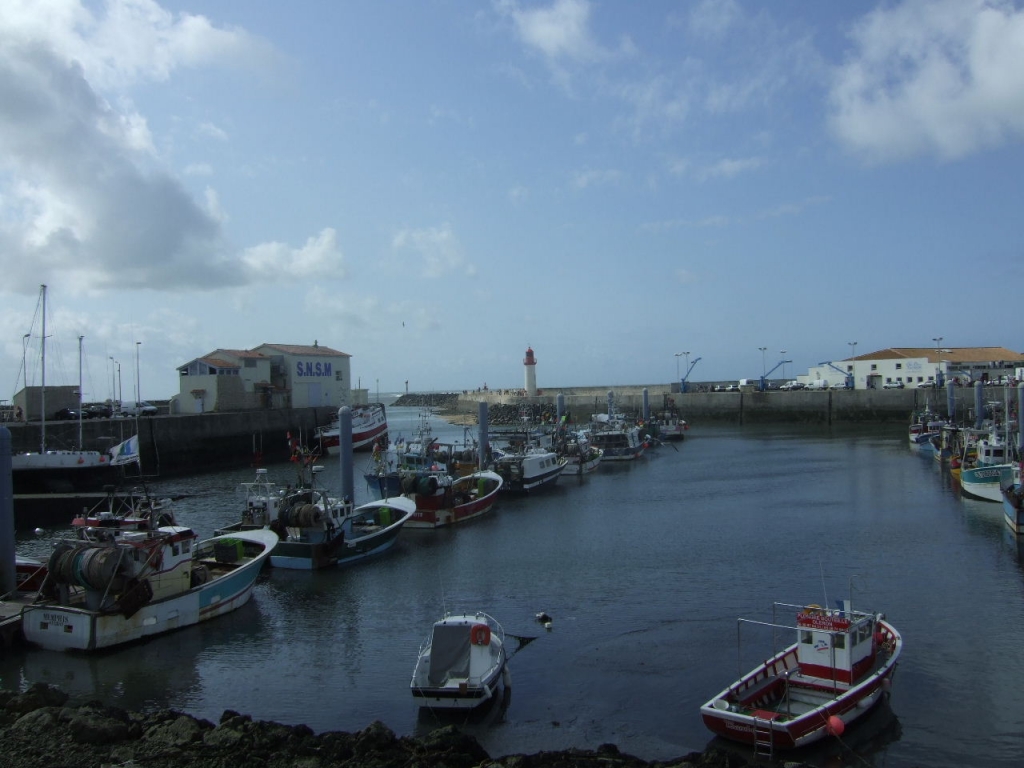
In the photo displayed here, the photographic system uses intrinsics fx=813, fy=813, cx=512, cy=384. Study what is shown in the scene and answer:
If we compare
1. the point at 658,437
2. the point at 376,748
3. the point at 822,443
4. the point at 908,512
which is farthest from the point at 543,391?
the point at 376,748

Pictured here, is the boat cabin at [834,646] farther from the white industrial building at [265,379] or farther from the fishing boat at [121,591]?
the white industrial building at [265,379]

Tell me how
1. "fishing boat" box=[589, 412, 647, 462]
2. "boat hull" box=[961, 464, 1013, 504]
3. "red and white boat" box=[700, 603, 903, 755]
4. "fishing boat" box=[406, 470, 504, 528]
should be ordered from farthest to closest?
"fishing boat" box=[589, 412, 647, 462] → "boat hull" box=[961, 464, 1013, 504] → "fishing boat" box=[406, 470, 504, 528] → "red and white boat" box=[700, 603, 903, 755]

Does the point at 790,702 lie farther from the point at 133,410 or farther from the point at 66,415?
the point at 133,410

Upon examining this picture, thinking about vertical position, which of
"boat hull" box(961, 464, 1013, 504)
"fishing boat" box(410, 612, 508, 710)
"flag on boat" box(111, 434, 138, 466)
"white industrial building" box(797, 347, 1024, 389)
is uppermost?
"white industrial building" box(797, 347, 1024, 389)

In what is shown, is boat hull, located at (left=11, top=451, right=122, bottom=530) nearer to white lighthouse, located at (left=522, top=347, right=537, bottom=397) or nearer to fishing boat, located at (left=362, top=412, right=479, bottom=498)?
fishing boat, located at (left=362, top=412, right=479, bottom=498)

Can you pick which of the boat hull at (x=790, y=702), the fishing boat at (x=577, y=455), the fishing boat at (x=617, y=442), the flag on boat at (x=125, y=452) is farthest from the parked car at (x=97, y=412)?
the boat hull at (x=790, y=702)

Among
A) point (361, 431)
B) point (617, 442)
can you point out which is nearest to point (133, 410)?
point (361, 431)

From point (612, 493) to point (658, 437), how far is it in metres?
30.6

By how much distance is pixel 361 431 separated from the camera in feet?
209

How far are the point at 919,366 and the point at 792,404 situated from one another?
51.2 ft

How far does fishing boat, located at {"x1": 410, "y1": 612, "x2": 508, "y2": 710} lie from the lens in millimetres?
Answer: 13664

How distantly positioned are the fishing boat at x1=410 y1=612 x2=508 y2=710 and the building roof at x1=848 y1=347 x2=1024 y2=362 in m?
90.4

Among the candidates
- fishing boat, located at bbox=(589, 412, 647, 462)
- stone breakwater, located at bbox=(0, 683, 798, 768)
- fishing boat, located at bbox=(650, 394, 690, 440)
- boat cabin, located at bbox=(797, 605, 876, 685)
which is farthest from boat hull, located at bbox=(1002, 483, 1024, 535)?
fishing boat, located at bbox=(650, 394, 690, 440)

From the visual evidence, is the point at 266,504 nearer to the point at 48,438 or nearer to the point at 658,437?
the point at 48,438
